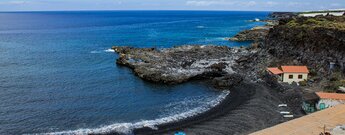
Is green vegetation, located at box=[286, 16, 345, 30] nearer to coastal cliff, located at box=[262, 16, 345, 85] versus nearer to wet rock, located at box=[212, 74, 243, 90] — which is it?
coastal cliff, located at box=[262, 16, 345, 85]

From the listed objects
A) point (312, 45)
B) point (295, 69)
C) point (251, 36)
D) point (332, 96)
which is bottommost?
point (251, 36)

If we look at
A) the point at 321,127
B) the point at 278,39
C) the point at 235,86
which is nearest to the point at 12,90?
the point at 235,86

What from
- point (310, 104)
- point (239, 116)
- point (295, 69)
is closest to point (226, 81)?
point (295, 69)

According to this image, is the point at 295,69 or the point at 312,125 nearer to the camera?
the point at 312,125

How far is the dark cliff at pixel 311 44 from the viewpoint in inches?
2522

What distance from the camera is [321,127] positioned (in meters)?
29.5

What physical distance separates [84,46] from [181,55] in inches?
1912

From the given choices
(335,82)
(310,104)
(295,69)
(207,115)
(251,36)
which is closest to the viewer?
(310,104)

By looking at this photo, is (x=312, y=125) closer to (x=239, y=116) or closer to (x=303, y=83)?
(x=239, y=116)

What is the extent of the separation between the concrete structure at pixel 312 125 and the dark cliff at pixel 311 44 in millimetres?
31799

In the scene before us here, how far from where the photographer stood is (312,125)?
30.2 m

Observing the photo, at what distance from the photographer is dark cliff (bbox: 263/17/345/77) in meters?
64.1

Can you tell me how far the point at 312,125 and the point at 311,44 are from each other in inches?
1800

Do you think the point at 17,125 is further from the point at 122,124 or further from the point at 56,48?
the point at 56,48
